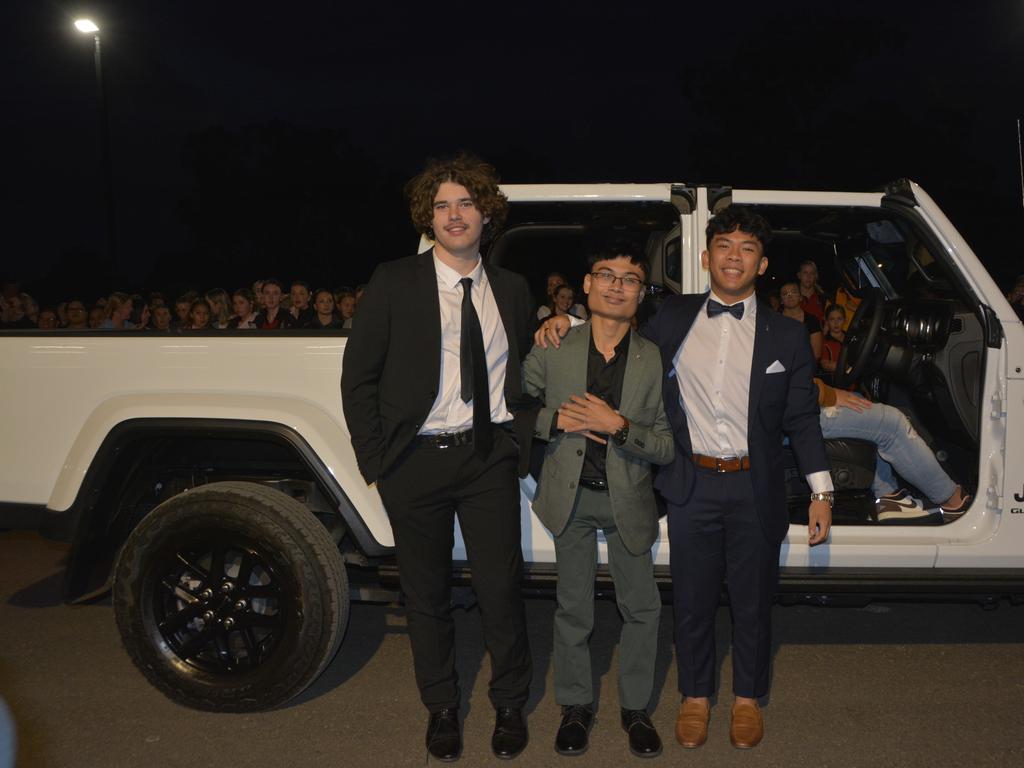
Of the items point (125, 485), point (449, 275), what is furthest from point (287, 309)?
point (449, 275)

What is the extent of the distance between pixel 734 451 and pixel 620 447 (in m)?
0.39

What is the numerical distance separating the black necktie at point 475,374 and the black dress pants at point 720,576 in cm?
69

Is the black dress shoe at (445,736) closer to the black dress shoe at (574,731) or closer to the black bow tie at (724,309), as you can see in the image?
the black dress shoe at (574,731)

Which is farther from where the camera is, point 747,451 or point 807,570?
point 807,570

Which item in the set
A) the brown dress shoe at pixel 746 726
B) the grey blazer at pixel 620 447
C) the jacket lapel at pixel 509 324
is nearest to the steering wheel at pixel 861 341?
the grey blazer at pixel 620 447

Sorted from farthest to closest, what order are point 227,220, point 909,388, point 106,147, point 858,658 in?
point 227,220 → point 106,147 → point 909,388 → point 858,658

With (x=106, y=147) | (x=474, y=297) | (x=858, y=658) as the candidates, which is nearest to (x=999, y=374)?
(x=858, y=658)

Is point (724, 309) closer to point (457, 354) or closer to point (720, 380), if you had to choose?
point (720, 380)

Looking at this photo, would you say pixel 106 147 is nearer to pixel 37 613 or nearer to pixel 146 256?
pixel 37 613

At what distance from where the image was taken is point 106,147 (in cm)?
1584

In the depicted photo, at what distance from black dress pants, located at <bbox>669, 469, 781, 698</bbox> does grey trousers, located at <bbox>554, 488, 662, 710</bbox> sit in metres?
0.12

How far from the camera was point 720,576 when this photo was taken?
10.3ft

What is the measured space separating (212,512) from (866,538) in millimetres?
2401

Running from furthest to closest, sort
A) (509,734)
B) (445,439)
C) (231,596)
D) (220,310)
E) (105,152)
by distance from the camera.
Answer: (105,152) → (220,310) → (231,596) → (509,734) → (445,439)
